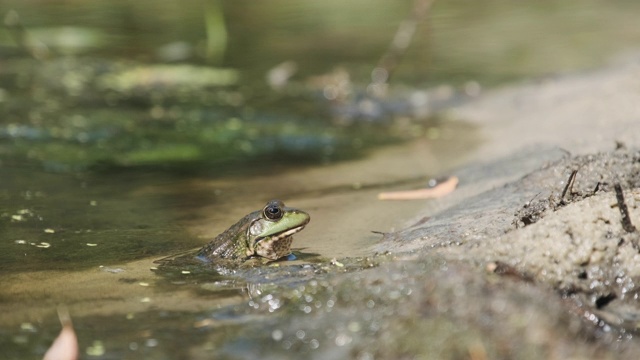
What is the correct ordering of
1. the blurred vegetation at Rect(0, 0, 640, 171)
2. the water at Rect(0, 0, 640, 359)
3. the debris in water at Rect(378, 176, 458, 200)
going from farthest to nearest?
the blurred vegetation at Rect(0, 0, 640, 171) → the debris in water at Rect(378, 176, 458, 200) → the water at Rect(0, 0, 640, 359)

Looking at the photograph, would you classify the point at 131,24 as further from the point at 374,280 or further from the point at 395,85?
the point at 374,280

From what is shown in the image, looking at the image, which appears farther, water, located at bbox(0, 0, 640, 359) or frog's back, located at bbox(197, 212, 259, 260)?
frog's back, located at bbox(197, 212, 259, 260)

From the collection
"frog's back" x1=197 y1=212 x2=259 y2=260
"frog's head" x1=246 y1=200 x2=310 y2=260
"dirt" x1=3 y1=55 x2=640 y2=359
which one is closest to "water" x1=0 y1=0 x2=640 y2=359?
"dirt" x1=3 y1=55 x2=640 y2=359

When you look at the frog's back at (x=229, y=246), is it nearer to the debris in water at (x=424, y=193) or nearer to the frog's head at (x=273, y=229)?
the frog's head at (x=273, y=229)

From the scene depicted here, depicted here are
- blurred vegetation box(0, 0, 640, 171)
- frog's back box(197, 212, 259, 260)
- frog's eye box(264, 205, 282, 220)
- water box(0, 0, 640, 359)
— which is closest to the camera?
water box(0, 0, 640, 359)

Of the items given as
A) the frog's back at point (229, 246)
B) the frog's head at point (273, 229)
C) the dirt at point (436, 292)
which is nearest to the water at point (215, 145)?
the dirt at point (436, 292)

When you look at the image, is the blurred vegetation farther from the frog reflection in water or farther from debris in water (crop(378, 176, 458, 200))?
the frog reflection in water
